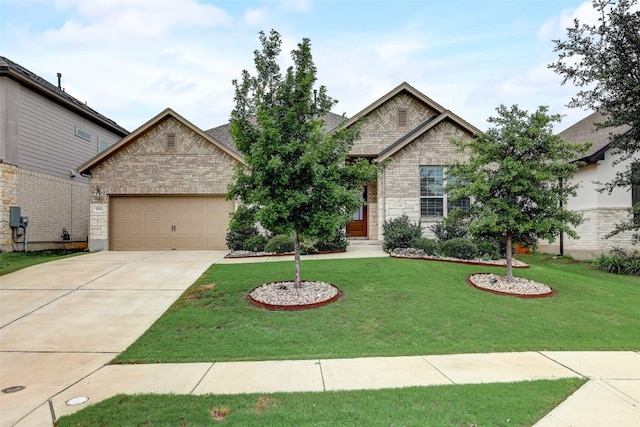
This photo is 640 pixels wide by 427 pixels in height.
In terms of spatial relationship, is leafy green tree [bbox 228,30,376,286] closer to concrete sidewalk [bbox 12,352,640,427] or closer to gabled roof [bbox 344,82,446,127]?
concrete sidewalk [bbox 12,352,640,427]

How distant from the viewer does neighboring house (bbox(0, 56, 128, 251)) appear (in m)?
14.3

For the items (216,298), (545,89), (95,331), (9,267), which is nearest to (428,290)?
(216,298)

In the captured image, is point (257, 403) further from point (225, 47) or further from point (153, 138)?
point (153, 138)

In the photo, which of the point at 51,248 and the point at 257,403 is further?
the point at 51,248

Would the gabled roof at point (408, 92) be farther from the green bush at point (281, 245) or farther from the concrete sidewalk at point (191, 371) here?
the concrete sidewalk at point (191, 371)

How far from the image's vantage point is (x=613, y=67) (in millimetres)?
11367

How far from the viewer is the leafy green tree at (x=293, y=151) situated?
7.54 metres

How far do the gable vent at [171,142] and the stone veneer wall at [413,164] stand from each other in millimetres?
8915

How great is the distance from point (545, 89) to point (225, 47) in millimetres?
12228

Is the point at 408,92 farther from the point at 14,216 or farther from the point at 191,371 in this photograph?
the point at 14,216

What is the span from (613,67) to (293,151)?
34.9 feet

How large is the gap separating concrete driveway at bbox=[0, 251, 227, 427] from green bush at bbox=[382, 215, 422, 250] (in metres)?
6.39

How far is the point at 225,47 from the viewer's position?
13594mm

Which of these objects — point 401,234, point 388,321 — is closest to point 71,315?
point 388,321
